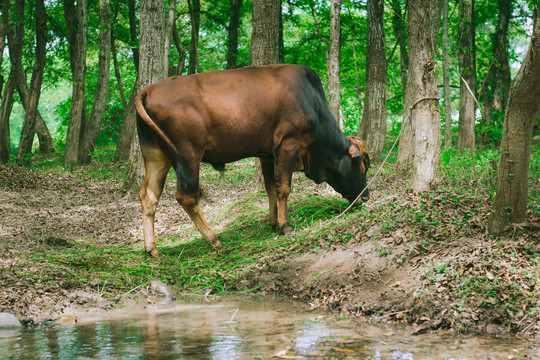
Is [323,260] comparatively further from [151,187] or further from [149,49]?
[149,49]

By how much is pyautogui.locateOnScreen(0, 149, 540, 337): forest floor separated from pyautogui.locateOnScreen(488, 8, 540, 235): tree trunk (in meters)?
0.19

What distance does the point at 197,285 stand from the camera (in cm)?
615

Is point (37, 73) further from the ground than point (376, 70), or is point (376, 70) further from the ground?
point (37, 73)

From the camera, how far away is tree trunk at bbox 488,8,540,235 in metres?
4.90

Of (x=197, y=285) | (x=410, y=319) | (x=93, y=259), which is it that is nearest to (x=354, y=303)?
(x=410, y=319)

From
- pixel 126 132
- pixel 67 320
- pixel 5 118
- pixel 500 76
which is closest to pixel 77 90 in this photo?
pixel 126 132

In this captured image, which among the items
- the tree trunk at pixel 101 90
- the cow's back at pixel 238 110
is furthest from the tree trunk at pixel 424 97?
the tree trunk at pixel 101 90

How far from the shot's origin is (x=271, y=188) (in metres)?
7.80

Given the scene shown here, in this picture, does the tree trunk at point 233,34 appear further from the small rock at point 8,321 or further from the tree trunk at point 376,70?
the small rock at point 8,321

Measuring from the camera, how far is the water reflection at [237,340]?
145 inches

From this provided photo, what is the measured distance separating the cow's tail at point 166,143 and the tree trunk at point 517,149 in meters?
3.48

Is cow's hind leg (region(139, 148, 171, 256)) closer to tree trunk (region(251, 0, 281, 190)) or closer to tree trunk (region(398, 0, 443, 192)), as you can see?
tree trunk (region(251, 0, 281, 190))

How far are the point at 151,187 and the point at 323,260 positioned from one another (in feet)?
8.57

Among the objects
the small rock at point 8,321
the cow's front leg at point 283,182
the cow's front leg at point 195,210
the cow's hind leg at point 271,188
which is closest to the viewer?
the small rock at point 8,321
